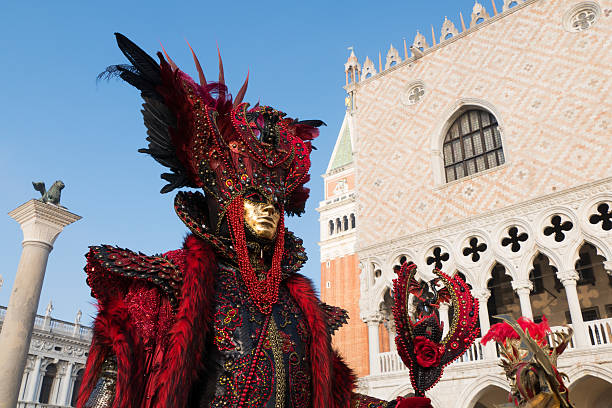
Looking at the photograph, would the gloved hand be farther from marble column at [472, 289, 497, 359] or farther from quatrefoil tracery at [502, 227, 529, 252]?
quatrefoil tracery at [502, 227, 529, 252]

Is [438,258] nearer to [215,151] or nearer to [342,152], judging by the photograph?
[215,151]

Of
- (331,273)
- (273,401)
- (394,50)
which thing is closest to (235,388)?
(273,401)

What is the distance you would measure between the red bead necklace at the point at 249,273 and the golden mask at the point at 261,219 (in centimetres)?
2

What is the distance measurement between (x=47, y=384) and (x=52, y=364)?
2.44ft

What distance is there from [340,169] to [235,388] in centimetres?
2622

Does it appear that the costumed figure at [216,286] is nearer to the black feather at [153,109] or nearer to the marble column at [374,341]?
the black feather at [153,109]

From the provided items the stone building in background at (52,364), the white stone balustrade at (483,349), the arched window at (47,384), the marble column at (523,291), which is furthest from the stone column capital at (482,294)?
the arched window at (47,384)

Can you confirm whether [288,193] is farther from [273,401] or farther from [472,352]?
[472,352]

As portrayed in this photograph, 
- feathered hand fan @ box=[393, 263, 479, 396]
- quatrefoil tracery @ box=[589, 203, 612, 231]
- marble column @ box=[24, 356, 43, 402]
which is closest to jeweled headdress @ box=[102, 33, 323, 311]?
feathered hand fan @ box=[393, 263, 479, 396]

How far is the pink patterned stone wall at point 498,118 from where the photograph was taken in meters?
9.47

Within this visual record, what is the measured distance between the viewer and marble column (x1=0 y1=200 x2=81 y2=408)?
5.52 metres

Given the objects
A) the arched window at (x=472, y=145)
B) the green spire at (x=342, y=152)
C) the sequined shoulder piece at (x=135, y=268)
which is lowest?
the sequined shoulder piece at (x=135, y=268)

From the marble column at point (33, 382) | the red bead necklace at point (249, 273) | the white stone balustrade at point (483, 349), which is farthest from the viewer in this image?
the marble column at point (33, 382)

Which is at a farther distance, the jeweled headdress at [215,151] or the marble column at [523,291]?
the marble column at [523,291]
